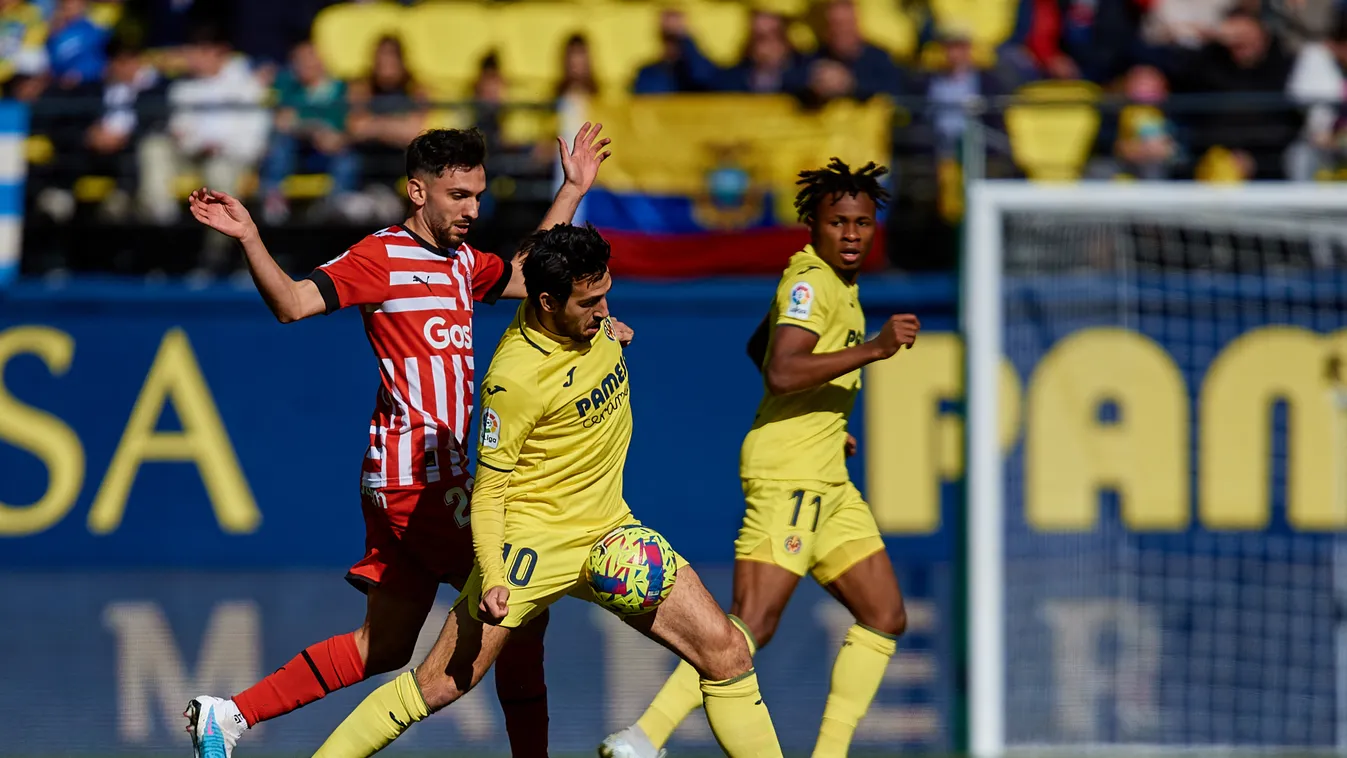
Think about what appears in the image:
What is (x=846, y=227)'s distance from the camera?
21.1 feet

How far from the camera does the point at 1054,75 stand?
12305 millimetres

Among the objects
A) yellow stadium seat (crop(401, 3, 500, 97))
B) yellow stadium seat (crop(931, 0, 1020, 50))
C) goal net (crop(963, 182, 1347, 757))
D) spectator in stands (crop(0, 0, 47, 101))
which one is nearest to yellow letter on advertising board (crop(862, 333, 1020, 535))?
goal net (crop(963, 182, 1347, 757))

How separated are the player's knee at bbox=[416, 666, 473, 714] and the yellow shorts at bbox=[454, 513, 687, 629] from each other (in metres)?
0.23

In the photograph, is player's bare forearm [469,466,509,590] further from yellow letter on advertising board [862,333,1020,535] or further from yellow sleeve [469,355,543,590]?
yellow letter on advertising board [862,333,1020,535]

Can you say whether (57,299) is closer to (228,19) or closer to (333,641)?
(228,19)

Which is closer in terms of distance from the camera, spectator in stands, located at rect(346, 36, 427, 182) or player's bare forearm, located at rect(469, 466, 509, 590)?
player's bare forearm, located at rect(469, 466, 509, 590)

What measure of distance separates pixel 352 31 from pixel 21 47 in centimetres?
257

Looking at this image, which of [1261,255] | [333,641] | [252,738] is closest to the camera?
[333,641]

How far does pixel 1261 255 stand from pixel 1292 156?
2.80 ft

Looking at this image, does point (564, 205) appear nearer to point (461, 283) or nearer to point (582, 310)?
point (461, 283)

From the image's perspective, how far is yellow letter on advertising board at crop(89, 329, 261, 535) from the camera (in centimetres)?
1036

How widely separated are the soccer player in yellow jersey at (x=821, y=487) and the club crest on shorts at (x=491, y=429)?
133cm

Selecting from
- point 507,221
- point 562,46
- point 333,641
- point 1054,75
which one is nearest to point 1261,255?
point 1054,75

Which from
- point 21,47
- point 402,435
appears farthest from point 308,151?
point 402,435
